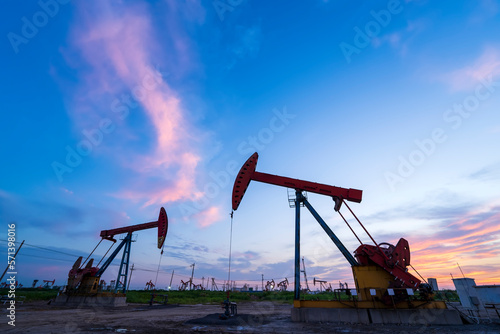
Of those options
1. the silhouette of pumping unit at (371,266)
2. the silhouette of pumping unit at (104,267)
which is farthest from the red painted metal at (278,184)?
the silhouette of pumping unit at (104,267)

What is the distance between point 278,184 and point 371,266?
18.5 feet

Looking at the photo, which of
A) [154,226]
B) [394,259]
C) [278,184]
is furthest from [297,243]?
[154,226]

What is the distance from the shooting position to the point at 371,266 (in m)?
10.3

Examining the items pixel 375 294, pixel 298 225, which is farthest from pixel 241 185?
pixel 375 294

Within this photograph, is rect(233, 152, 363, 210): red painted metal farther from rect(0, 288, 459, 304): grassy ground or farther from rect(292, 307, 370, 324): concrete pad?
rect(0, 288, 459, 304): grassy ground

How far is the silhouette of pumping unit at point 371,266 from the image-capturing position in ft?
→ 31.6

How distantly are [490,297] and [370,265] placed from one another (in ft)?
34.9

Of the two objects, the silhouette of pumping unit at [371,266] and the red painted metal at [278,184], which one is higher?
the red painted metal at [278,184]

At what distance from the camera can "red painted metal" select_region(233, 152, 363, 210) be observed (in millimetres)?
11564

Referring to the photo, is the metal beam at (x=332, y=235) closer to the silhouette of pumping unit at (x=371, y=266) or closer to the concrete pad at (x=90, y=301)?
the silhouette of pumping unit at (x=371, y=266)

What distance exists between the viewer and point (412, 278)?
9664 mm

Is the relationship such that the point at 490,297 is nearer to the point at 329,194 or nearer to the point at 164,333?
the point at 329,194

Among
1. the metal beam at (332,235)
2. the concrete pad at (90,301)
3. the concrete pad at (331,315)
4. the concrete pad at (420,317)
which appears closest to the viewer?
the concrete pad at (420,317)

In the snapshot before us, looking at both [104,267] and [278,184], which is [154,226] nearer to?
[104,267]
